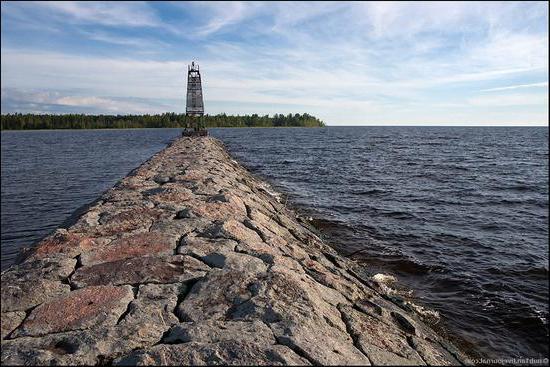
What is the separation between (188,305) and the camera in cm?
393

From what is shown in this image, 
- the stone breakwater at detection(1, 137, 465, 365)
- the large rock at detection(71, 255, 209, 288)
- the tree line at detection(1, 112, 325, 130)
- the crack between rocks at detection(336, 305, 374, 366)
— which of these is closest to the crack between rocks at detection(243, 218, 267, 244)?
the stone breakwater at detection(1, 137, 465, 365)

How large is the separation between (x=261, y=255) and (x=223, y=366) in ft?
7.34

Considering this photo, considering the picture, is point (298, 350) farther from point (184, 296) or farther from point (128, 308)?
point (128, 308)

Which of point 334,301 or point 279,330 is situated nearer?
point 279,330

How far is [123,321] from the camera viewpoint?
11.9ft

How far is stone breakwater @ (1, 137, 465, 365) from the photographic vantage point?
3219mm

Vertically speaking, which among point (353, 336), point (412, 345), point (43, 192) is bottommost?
point (43, 192)

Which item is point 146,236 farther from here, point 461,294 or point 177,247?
point 461,294

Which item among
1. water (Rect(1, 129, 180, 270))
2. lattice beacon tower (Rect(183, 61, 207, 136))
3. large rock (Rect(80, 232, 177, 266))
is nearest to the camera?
large rock (Rect(80, 232, 177, 266))

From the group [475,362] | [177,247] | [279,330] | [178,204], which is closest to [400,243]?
[475,362]

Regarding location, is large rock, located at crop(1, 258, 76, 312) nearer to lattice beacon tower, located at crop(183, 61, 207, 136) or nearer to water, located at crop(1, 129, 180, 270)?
water, located at crop(1, 129, 180, 270)

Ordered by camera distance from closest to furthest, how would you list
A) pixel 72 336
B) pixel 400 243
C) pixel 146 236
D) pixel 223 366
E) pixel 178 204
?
pixel 223 366, pixel 72 336, pixel 146 236, pixel 178 204, pixel 400 243

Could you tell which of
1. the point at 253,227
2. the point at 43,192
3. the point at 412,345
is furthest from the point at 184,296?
the point at 43,192

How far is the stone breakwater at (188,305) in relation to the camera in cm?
322
